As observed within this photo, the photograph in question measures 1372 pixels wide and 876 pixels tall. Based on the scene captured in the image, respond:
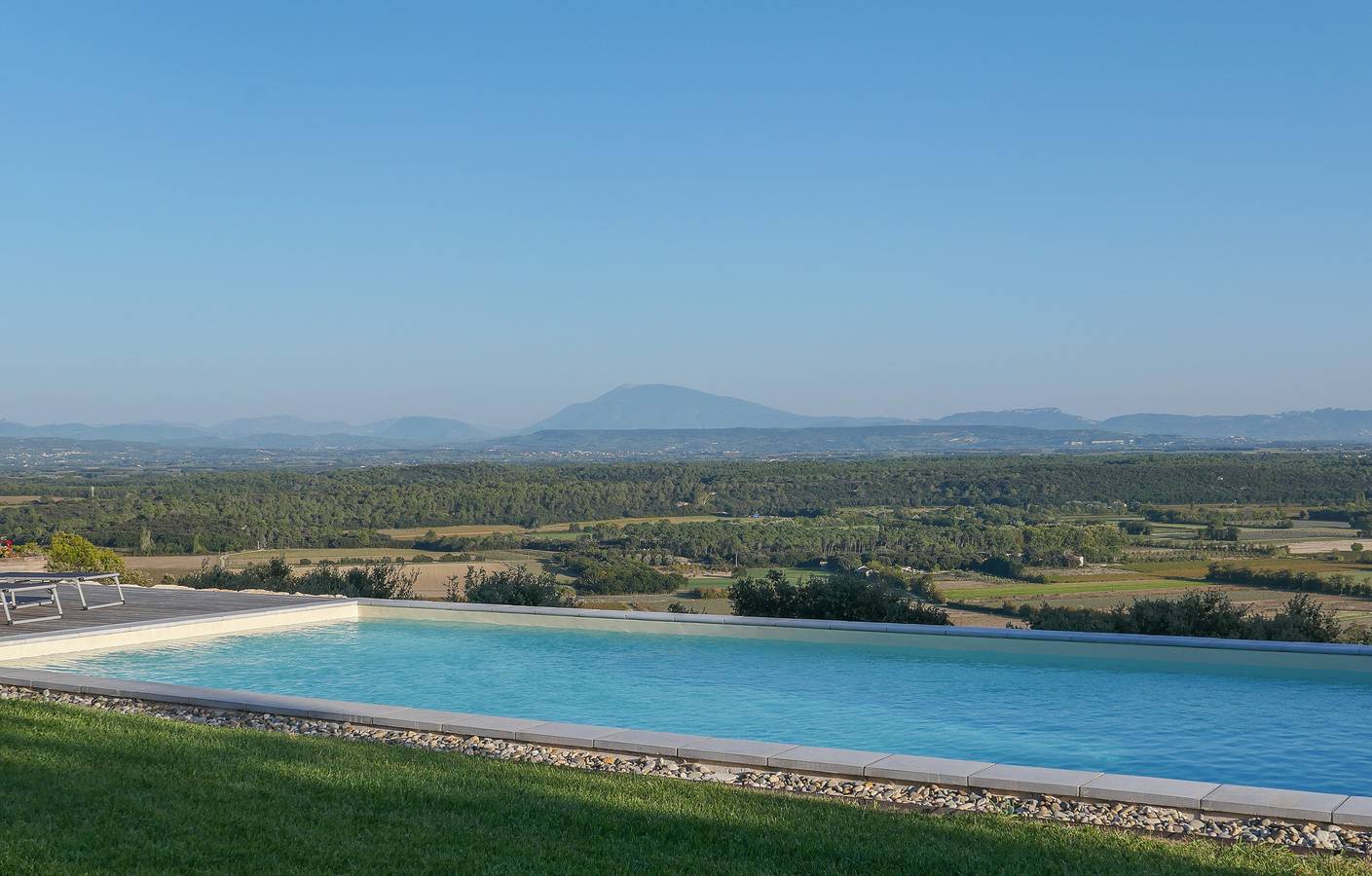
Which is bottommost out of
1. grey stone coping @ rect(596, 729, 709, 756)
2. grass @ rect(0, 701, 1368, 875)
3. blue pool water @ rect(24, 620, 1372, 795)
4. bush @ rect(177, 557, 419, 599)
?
blue pool water @ rect(24, 620, 1372, 795)

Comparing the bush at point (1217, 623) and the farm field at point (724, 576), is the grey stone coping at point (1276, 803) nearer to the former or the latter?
the bush at point (1217, 623)

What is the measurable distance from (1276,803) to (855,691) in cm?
444

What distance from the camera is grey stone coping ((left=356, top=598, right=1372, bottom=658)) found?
9.62 m

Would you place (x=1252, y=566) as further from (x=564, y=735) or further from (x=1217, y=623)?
(x=564, y=735)

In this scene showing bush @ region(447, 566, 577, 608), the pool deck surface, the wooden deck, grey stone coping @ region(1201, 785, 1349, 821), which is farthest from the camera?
bush @ region(447, 566, 577, 608)

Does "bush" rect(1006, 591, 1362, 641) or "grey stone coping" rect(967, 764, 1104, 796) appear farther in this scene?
"bush" rect(1006, 591, 1362, 641)

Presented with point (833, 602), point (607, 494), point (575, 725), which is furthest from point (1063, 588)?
point (607, 494)

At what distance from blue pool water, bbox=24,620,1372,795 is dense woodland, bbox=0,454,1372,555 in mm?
26411

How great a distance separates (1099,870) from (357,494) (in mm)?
52337

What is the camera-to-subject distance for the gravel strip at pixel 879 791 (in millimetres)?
4746

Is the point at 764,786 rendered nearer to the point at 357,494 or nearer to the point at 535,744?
the point at 535,744

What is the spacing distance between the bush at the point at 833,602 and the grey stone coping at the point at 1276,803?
6956 mm

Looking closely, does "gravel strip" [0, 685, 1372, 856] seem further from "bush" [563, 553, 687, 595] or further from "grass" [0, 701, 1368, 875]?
"bush" [563, 553, 687, 595]

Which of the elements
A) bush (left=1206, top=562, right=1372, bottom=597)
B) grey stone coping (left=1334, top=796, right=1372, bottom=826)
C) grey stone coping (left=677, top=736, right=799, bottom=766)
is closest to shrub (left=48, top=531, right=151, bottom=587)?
grey stone coping (left=677, top=736, right=799, bottom=766)
